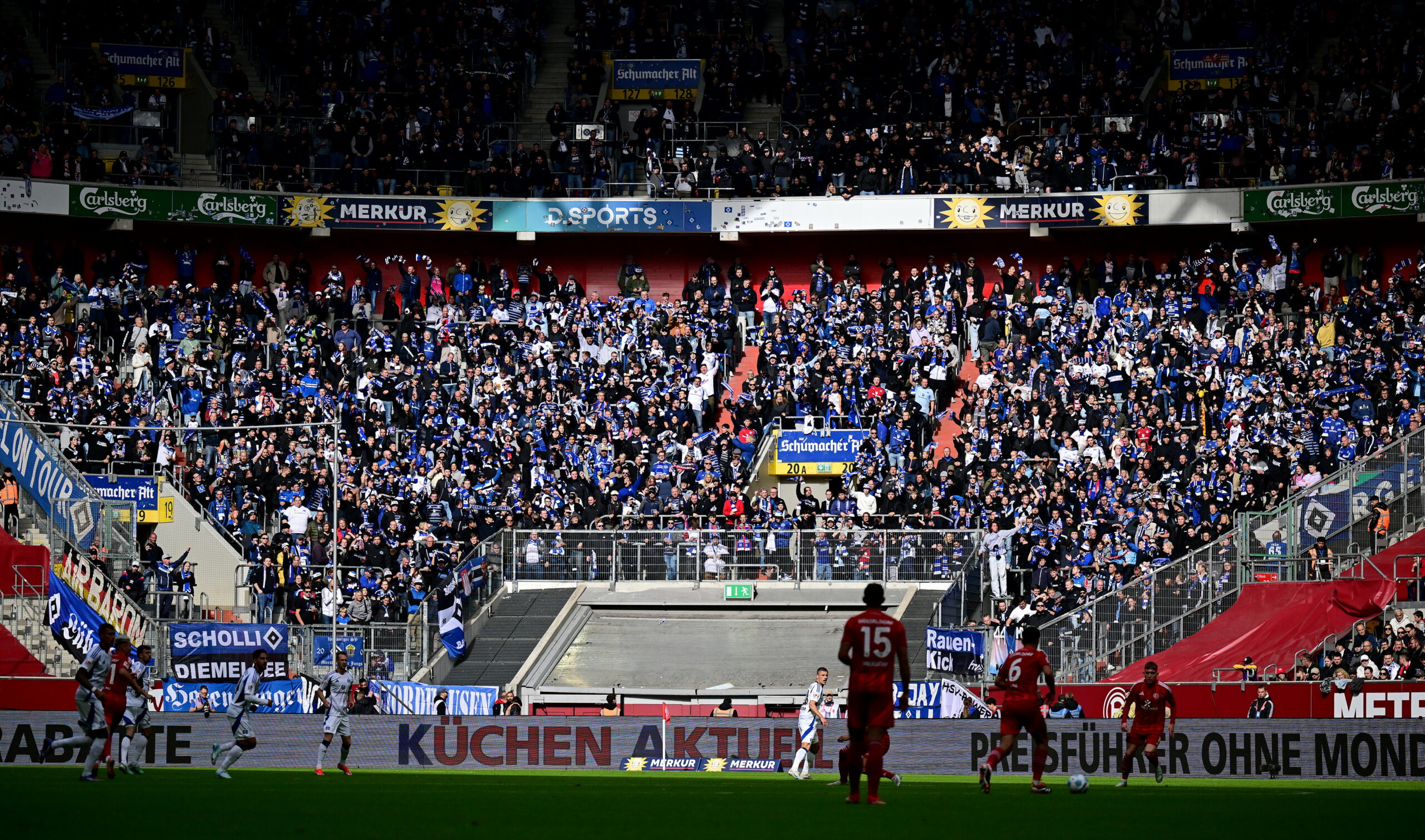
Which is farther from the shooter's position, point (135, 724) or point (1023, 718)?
point (135, 724)

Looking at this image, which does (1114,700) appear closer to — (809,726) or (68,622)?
(809,726)

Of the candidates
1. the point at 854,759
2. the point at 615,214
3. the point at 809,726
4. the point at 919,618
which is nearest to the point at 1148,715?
the point at 809,726

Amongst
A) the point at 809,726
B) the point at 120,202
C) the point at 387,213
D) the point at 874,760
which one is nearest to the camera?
the point at 874,760

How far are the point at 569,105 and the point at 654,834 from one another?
38440 mm

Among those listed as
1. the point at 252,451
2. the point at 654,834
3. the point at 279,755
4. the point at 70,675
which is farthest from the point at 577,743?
the point at 252,451

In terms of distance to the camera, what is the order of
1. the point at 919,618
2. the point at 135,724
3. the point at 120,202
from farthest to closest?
1. the point at 120,202
2. the point at 919,618
3. the point at 135,724

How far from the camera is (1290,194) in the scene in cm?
4350

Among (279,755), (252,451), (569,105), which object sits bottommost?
(279,755)

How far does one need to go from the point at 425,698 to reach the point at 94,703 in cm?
1142

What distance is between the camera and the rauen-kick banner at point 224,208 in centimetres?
4569

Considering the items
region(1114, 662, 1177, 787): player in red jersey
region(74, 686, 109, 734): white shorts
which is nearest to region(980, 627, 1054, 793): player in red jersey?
region(1114, 662, 1177, 787): player in red jersey

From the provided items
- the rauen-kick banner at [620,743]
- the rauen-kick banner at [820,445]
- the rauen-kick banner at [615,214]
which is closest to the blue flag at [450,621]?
the rauen-kick banner at [820,445]

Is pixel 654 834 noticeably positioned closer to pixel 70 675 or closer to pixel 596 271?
pixel 70 675

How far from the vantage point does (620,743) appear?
2525 centimetres
